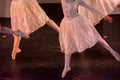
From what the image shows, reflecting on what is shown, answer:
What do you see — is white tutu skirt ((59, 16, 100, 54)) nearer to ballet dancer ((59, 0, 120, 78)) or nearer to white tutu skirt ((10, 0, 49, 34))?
ballet dancer ((59, 0, 120, 78))

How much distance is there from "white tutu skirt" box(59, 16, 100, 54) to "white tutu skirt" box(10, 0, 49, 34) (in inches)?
28.4

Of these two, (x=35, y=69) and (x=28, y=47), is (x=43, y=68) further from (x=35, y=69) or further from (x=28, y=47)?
(x=28, y=47)

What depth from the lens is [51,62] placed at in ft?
15.1

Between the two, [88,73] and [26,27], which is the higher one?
[26,27]

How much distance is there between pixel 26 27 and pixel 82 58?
0.88 meters

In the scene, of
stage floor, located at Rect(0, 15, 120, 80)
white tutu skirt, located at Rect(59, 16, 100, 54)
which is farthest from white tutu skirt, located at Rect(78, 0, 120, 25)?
white tutu skirt, located at Rect(59, 16, 100, 54)

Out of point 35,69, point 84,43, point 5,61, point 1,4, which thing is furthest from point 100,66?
point 1,4

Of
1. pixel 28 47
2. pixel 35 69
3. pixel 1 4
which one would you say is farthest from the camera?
pixel 1 4

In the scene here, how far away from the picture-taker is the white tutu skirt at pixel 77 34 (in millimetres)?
3871

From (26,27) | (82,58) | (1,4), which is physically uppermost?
(26,27)

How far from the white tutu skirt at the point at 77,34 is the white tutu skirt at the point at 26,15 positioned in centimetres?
72

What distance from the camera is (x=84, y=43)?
3898 millimetres

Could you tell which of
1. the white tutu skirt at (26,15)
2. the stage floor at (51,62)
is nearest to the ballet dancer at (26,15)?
the white tutu skirt at (26,15)

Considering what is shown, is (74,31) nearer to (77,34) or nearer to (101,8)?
(77,34)
